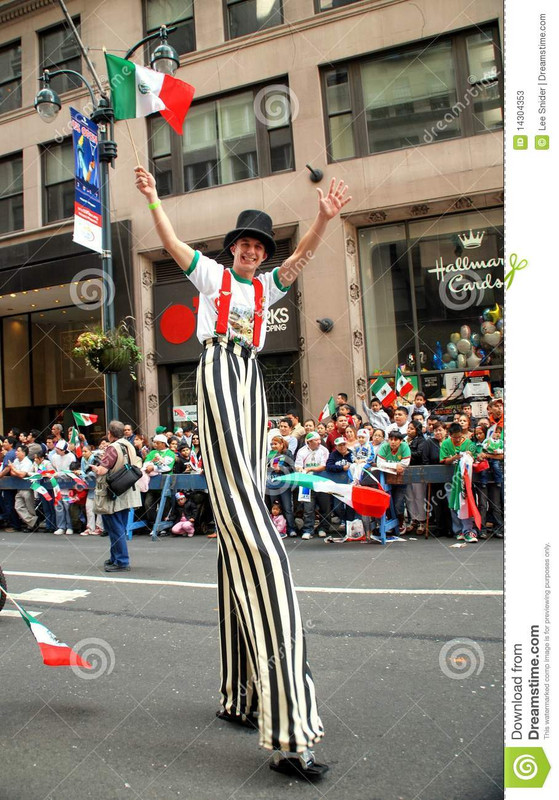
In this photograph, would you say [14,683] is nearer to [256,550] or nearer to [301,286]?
[256,550]

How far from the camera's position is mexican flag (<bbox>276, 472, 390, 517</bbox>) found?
8.97m

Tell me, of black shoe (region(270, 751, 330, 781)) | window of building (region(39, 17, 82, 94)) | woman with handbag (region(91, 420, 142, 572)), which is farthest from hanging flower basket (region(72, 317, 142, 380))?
black shoe (region(270, 751, 330, 781))

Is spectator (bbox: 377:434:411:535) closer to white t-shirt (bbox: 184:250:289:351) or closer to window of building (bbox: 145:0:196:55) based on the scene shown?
white t-shirt (bbox: 184:250:289:351)

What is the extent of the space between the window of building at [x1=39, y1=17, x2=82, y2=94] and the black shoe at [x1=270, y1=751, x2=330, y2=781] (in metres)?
19.7

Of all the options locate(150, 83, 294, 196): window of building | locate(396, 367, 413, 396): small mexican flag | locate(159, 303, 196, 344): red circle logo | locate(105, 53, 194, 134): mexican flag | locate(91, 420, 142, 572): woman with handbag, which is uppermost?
locate(150, 83, 294, 196): window of building

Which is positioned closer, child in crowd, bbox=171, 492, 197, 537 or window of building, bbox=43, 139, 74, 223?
child in crowd, bbox=171, 492, 197, 537

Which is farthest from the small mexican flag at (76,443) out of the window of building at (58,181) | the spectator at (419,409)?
the window of building at (58,181)

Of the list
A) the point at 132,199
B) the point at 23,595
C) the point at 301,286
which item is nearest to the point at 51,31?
the point at 132,199

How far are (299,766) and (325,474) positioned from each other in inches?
309

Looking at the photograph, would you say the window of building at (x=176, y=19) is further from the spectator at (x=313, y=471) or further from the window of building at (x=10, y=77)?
the spectator at (x=313, y=471)

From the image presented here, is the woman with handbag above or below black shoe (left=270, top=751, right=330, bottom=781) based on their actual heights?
above

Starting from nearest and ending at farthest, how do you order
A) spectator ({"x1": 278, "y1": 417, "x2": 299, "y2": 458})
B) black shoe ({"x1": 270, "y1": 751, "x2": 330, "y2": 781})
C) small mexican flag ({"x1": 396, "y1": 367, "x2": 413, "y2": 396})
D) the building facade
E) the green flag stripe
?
black shoe ({"x1": 270, "y1": 751, "x2": 330, "y2": 781}) < the green flag stripe < spectator ({"x1": 278, "y1": 417, "x2": 299, "y2": 458}) < small mexican flag ({"x1": 396, "y1": 367, "x2": 413, "y2": 396}) < the building facade
